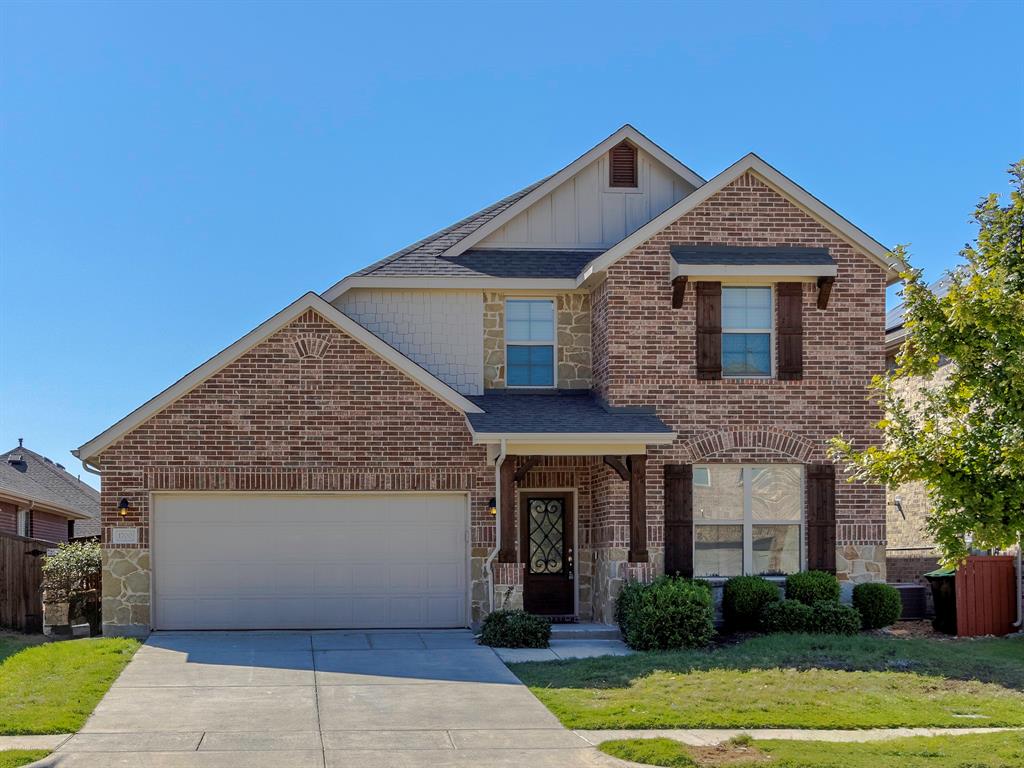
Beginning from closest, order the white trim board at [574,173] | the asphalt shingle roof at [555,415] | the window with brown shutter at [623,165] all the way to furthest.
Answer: the asphalt shingle roof at [555,415], the white trim board at [574,173], the window with brown shutter at [623,165]

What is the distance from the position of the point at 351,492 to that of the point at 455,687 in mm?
5755

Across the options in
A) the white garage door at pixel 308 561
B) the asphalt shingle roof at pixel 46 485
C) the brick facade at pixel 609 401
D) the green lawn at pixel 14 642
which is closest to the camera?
the green lawn at pixel 14 642

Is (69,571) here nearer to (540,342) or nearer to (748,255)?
(540,342)

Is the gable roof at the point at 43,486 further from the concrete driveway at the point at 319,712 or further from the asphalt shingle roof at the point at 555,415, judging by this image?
the concrete driveway at the point at 319,712

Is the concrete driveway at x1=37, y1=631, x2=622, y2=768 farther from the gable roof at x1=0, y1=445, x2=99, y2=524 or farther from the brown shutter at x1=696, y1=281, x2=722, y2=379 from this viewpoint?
the gable roof at x1=0, y1=445, x2=99, y2=524

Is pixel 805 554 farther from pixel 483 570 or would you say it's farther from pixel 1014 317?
pixel 1014 317

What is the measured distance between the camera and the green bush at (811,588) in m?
20.0

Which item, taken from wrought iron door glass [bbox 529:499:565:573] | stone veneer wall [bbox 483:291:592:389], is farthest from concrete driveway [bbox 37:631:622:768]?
stone veneer wall [bbox 483:291:592:389]

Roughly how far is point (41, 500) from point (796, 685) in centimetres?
2308

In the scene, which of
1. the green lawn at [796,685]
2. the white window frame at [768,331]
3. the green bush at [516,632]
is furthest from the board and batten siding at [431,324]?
the green lawn at [796,685]

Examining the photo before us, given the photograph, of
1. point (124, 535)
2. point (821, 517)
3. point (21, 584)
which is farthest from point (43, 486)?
point (821, 517)

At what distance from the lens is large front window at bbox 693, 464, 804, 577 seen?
20.6 metres

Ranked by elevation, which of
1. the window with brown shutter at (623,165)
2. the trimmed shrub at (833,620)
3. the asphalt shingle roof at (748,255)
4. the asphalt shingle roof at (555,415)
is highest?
the window with brown shutter at (623,165)

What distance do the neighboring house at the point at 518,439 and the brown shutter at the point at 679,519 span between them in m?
0.03
